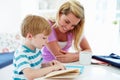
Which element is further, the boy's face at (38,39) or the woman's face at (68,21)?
the woman's face at (68,21)

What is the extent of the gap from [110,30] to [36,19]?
1.68 metres

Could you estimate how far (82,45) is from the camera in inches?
64.6

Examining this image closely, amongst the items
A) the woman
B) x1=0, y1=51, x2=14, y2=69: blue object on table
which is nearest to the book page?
the woman

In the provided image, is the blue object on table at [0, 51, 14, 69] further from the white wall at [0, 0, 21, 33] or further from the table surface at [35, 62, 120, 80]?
the table surface at [35, 62, 120, 80]

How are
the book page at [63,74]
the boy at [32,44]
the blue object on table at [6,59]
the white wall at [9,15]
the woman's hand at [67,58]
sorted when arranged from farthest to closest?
1. the white wall at [9,15]
2. the blue object on table at [6,59]
3. the woman's hand at [67,58]
4. the boy at [32,44]
5. the book page at [63,74]

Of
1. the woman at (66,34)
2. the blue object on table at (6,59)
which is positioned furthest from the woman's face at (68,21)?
the blue object on table at (6,59)

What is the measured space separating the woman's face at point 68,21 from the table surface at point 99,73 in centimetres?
35

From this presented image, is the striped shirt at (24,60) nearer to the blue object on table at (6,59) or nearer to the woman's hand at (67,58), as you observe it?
the woman's hand at (67,58)

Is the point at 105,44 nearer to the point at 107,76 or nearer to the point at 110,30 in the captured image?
the point at 110,30

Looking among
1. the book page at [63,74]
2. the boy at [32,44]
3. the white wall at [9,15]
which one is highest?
the white wall at [9,15]

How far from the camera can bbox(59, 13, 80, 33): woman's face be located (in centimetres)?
144

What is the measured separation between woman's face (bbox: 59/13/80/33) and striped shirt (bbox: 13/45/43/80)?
0.38 m

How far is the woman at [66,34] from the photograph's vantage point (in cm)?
143

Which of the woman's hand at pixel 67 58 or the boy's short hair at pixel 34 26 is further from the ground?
the boy's short hair at pixel 34 26
